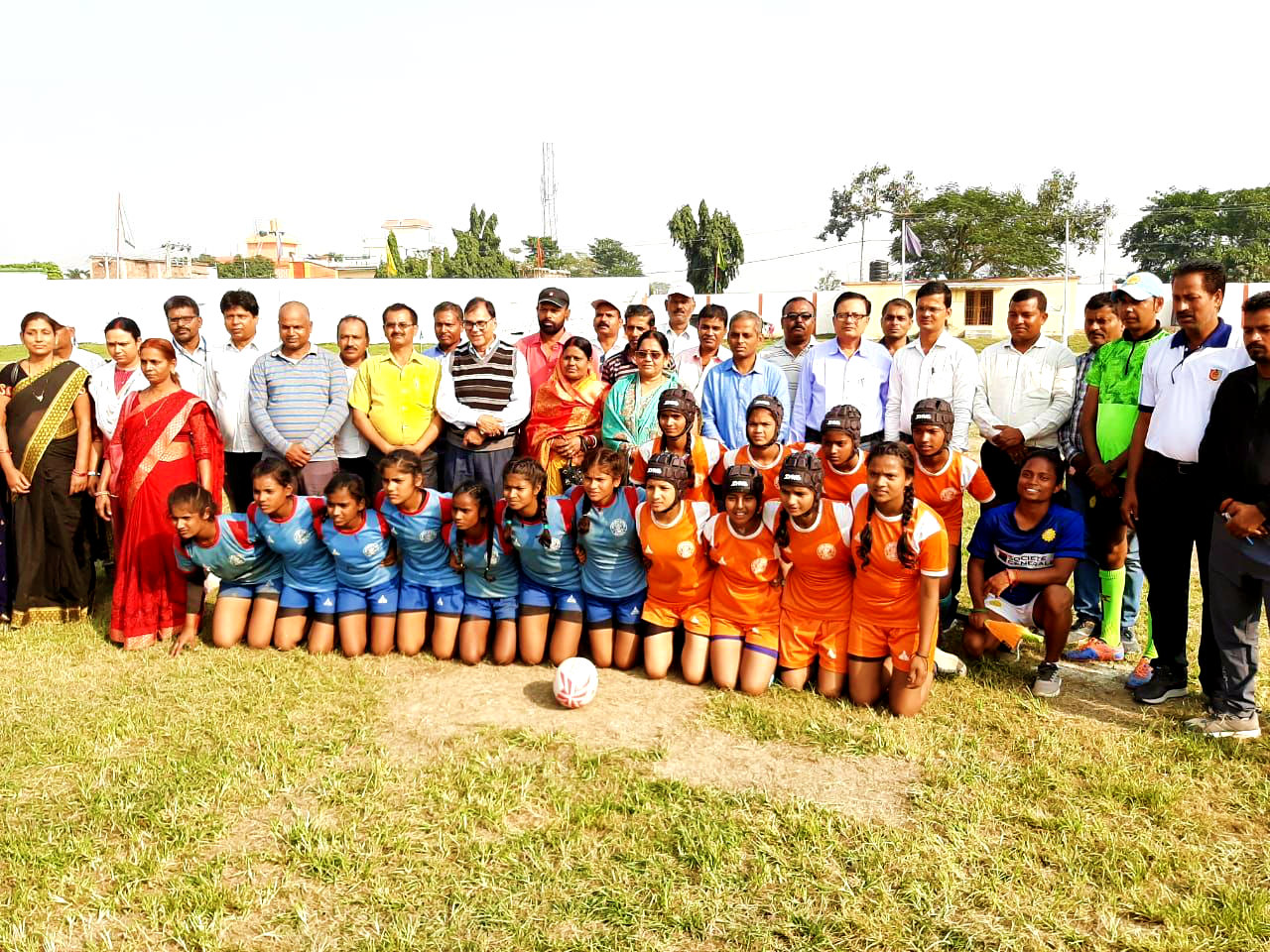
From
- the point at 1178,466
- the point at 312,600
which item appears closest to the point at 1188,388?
the point at 1178,466

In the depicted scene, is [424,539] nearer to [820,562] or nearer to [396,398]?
[396,398]

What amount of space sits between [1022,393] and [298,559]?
422cm

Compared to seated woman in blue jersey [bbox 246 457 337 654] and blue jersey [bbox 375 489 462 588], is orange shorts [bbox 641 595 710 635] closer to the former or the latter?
blue jersey [bbox 375 489 462 588]

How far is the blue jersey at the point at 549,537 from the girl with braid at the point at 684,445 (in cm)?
50

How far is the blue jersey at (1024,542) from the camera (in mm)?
4621

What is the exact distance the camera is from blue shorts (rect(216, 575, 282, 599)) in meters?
5.14

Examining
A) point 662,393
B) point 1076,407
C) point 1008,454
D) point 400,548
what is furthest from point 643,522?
point 1076,407

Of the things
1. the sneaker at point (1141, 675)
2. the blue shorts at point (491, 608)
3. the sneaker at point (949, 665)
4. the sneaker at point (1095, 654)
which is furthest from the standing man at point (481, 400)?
the sneaker at point (1141, 675)

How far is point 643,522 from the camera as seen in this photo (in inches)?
183

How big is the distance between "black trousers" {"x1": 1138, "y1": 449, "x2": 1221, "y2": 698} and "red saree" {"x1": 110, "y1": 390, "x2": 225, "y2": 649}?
511cm

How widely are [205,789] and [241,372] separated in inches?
115

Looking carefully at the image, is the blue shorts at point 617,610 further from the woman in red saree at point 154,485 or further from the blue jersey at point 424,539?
the woman in red saree at point 154,485

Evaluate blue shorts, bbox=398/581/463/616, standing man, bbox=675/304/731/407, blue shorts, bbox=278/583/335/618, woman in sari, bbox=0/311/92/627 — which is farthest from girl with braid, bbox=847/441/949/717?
woman in sari, bbox=0/311/92/627

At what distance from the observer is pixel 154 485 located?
516 centimetres
